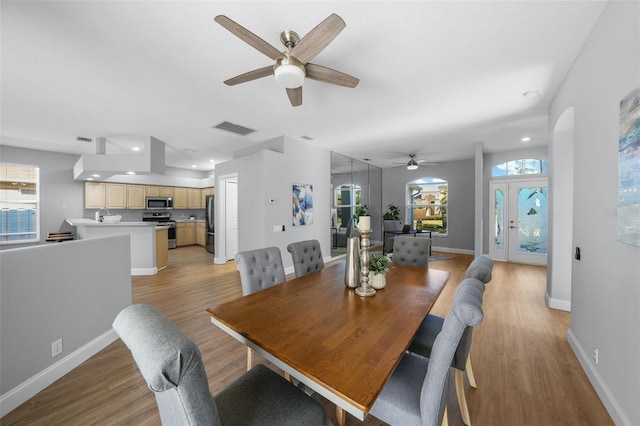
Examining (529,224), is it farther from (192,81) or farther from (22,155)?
(22,155)

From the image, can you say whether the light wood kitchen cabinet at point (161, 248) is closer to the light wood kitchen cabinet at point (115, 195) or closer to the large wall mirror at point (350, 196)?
the light wood kitchen cabinet at point (115, 195)

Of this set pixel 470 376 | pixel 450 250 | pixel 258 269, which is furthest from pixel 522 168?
pixel 258 269

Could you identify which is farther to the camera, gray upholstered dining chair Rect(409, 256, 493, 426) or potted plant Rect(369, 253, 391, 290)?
potted plant Rect(369, 253, 391, 290)

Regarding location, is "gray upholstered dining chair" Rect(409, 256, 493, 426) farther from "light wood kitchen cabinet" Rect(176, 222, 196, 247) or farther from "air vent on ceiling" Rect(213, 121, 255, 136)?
"light wood kitchen cabinet" Rect(176, 222, 196, 247)

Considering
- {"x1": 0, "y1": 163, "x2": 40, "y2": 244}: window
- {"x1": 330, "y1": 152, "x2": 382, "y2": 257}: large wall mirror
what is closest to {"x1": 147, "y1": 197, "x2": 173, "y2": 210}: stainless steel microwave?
{"x1": 0, "y1": 163, "x2": 40, "y2": 244}: window

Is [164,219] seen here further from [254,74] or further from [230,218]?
[254,74]

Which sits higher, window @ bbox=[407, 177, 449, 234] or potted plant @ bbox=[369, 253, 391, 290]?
window @ bbox=[407, 177, 449, 234]

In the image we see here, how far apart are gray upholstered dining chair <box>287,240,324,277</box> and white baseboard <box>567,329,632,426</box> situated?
7.55ft

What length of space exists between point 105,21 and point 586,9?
355cm

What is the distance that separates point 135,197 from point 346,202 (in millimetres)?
6333

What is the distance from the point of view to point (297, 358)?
103 cm

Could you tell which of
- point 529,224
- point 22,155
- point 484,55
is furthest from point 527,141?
point 22,155

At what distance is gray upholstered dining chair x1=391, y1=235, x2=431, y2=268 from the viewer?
2.94 m

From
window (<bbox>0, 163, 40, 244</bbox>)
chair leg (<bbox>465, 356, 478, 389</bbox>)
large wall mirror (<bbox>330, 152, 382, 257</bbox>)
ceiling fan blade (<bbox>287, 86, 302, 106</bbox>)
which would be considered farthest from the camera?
large wall mirror (<bbox>330, 152, 382, 257</bbox>)
